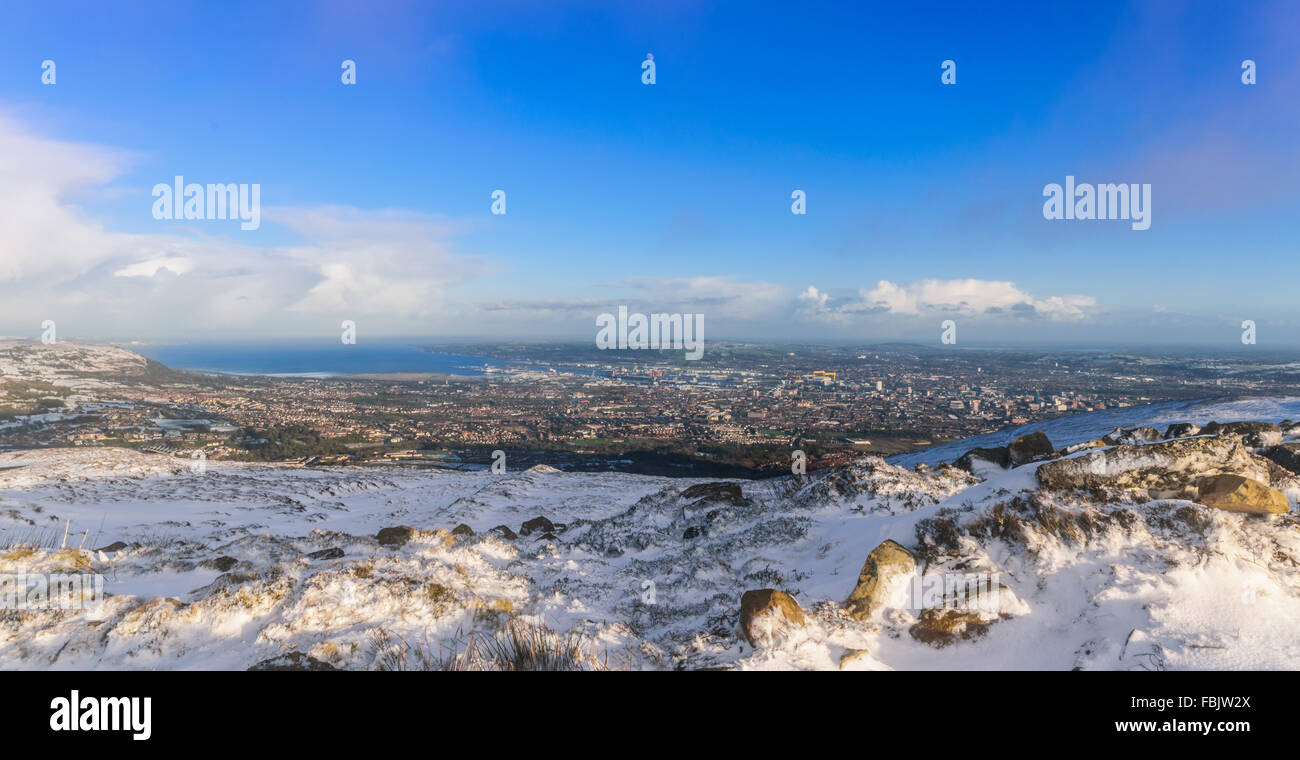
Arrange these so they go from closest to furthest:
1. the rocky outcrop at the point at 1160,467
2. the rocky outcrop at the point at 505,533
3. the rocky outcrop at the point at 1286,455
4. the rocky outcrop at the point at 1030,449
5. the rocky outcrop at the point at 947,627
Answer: the rocky outcrop at the point at 947,627 < the rocky outcrop at the point at 1160,467 < the rocky outcrop at the point at 1286,455 < the rocky outcrop at the point at 1030,449 < the rocky outcrop at the point at 505,533

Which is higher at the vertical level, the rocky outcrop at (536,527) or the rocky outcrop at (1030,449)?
the rocky outcrop at (1030,449)

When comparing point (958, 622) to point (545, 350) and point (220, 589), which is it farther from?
point (545, 350)

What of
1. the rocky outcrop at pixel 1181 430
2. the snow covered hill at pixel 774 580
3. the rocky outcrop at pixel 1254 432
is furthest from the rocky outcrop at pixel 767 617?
the rocky outcrop at pixel 1254 432

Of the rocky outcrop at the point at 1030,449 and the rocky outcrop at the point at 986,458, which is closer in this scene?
the rocky outcrop at the point at 1030,449

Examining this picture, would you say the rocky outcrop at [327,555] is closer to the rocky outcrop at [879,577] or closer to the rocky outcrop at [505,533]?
the rocky outcrop at [505,533]

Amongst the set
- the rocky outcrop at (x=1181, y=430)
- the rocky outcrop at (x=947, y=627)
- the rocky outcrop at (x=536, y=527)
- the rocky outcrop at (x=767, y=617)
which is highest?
the rocky outcrop at (x=1181, y=430)

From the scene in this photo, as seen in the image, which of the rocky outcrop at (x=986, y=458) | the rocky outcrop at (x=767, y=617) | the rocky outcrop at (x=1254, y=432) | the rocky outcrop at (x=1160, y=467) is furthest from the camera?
the rocky outcrop at (x=986, y=458)

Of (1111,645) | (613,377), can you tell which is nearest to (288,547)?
(1111,645)
